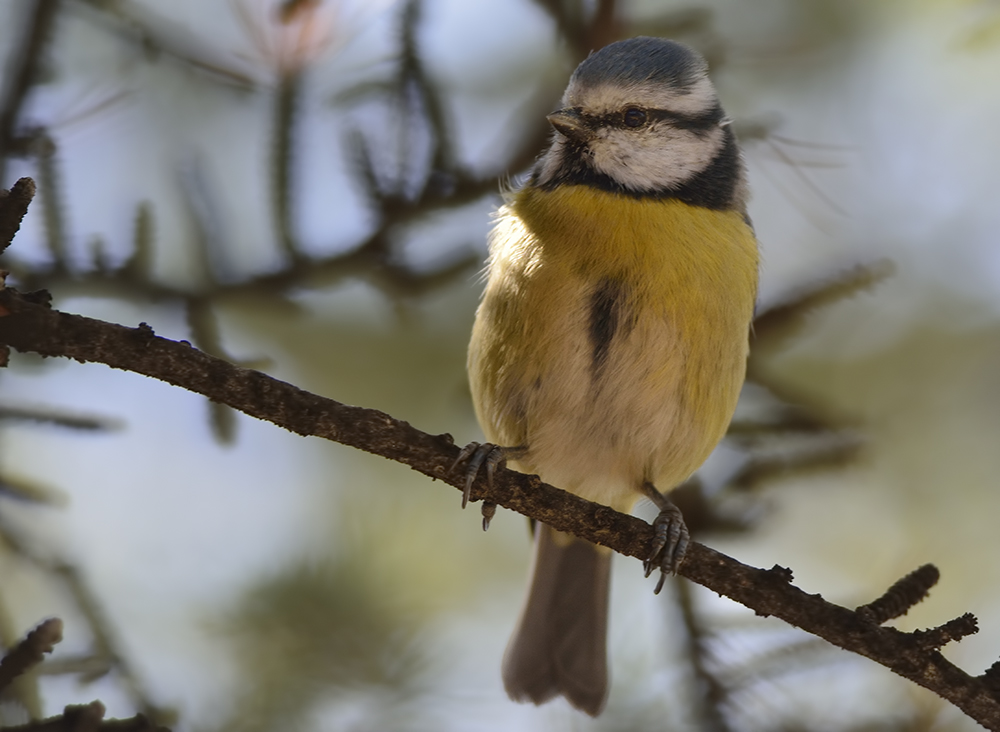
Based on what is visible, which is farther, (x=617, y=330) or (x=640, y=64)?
(x=640, y=64)

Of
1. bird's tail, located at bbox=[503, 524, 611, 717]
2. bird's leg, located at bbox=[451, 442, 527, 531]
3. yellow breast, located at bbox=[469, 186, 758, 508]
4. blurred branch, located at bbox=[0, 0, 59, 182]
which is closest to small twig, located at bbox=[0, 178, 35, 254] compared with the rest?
bird's leg, located at bbox=[451, 442, 527, 531]

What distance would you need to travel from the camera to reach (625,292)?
2.48m

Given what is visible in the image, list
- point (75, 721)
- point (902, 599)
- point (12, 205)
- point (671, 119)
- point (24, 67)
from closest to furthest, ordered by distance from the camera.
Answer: point (75, 721)
point (12, 205)
point (902, 599)
point (24, 67)
point (671, 119)

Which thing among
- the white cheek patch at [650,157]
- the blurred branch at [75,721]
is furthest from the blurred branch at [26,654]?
the white cheek patch at [650,157]

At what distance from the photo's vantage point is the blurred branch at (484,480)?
1571 millimetres

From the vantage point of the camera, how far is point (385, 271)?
270 cm

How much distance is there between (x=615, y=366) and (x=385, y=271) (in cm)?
66

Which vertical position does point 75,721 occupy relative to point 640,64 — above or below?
below

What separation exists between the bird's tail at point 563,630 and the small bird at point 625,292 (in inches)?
15.9

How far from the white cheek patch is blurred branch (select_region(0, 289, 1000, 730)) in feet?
3.31

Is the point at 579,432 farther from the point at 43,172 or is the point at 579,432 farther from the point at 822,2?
the point at 822,2

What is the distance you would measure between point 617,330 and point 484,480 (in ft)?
2.07

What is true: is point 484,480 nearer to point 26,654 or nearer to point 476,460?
point 476,460

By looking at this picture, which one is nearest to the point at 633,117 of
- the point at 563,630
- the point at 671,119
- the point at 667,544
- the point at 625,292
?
the point at 671,119
